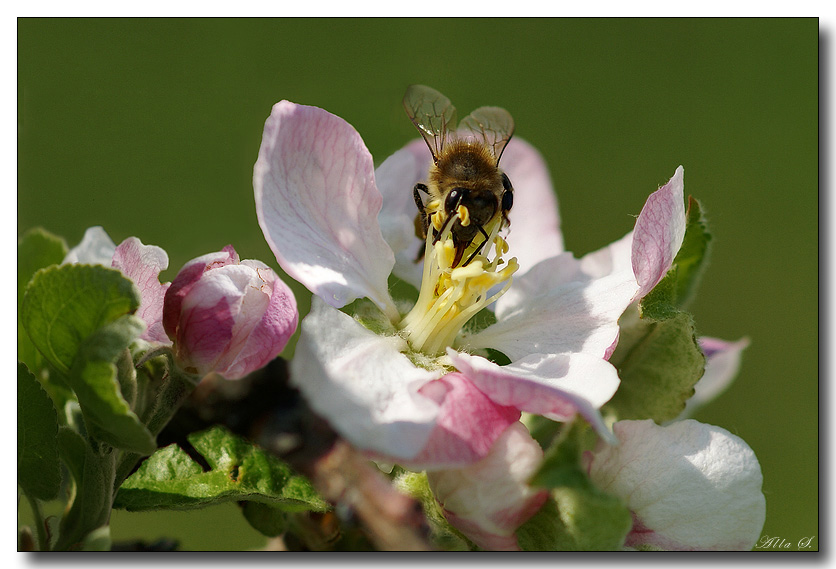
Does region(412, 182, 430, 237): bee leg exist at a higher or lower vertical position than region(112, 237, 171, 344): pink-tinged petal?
higher

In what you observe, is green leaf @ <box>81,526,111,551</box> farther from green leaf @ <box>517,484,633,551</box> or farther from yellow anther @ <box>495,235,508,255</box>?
yellow anther @ <box>495,235,508,255</box>

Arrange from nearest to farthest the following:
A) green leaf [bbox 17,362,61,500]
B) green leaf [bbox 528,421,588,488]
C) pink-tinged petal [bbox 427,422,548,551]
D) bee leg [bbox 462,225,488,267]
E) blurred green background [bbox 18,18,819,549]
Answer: green leaf [bbox 528,421,588,488] < pink-tinged petal [bbox 427,422,548,551] < green leaf [bbox 17,362,61,500] < bee leg [bbox 462,225,488,267] < blurred green background [bbox 18,18,819,549]

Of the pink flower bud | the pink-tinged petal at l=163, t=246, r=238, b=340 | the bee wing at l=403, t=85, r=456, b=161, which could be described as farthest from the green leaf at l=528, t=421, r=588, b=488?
the bee wing at l=403, t=85, r=456, b=161

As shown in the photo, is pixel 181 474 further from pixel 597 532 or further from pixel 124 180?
pixel 124 180

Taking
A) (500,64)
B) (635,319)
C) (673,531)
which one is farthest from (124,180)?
(673,531)

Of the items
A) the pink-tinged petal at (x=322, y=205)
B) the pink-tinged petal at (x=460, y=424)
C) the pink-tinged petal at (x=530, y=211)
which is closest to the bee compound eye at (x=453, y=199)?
the pink-tinged petal at (x=322, y=205)
